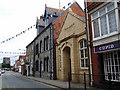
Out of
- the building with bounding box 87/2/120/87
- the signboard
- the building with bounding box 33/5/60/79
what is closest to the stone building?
the building with bounding box 87/2/120/87

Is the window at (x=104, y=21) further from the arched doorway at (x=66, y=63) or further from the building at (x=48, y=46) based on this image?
the building at (x=48, y=46)

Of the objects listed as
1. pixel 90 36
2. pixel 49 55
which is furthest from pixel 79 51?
pixel 49 55

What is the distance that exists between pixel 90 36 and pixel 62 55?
19.6ft

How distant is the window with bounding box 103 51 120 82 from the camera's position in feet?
30.0

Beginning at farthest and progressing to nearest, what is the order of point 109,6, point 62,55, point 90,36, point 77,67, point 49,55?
1. point 49,55
2. point 62,55
3. point 77,67
4. point 90,36
5. point 109,6

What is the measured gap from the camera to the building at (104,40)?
8.94 metres

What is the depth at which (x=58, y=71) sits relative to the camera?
60.1ft

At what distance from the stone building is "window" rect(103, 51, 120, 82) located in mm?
2911

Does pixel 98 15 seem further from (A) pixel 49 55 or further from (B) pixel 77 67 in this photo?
(A) pixel 49 55

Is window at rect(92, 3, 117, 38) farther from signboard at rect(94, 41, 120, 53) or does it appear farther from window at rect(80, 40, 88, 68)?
window at rect(80, 40, 88, 68)

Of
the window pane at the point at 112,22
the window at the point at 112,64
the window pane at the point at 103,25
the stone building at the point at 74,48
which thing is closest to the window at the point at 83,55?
the stone building at the point at 74,48

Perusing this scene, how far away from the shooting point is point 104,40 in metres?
9.77

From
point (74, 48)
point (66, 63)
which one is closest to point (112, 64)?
point (74, 48)

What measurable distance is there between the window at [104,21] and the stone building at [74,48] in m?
2.31
